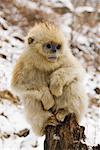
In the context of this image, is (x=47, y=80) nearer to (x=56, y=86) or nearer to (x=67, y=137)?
(x=56, y=86)

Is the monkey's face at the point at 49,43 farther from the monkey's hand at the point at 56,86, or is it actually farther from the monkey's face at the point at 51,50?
the monkey's hand at the point at 56,86

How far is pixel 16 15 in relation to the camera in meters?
11.2

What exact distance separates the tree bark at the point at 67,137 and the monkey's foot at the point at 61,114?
0.27ft

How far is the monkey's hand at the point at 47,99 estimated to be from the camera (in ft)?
15.4

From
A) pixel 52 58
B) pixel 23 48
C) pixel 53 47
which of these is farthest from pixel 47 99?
pixel 23 48

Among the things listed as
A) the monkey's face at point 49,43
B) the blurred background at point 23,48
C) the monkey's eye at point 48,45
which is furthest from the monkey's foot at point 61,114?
the blurred background at point 23,48

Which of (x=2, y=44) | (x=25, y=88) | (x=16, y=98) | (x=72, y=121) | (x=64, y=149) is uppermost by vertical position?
(x=2, y=44)

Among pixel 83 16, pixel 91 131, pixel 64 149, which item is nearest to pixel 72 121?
pixel 64 149

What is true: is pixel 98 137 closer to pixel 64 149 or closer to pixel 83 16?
pixel 64 149

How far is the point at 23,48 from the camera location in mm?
6801

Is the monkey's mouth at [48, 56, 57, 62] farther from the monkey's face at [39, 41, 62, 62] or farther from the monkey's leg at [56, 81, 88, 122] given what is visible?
the monkey's leg at [56, 81, 88, 122]

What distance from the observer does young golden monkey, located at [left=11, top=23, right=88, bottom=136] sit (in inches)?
186

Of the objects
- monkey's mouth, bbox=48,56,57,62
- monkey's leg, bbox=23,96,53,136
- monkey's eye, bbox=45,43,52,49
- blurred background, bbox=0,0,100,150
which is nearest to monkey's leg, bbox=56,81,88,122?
monkey's leg, bbox=23,96,53,136

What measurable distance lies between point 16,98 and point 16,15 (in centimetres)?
366
